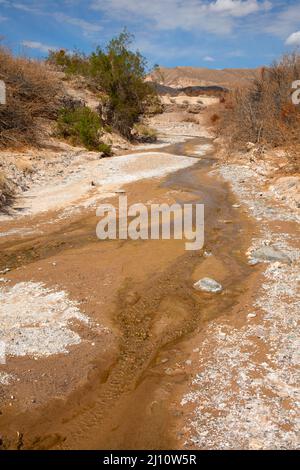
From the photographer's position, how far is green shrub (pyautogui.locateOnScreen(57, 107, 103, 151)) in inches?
609

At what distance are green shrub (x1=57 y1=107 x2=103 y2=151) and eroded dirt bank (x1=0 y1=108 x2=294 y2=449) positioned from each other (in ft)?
28.4

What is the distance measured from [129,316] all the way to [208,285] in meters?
1.22

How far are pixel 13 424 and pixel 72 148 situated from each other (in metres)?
13.2

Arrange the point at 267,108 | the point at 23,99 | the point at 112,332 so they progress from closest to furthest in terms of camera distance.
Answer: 1. the point at 112,332
2. the point at 267,108
3. the point at 23,99

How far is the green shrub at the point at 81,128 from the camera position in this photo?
50.8ft

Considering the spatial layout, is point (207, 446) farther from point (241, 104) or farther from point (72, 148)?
point (241, 104)

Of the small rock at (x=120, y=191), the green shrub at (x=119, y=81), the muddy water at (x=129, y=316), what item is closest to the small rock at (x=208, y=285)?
the muddy water at (x=129, y=316)

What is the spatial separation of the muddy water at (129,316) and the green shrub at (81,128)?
8.24m

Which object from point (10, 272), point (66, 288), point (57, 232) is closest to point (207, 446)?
point (66, 288)

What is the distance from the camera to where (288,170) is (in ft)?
35.9

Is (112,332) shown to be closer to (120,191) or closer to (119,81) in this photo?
(120,191)

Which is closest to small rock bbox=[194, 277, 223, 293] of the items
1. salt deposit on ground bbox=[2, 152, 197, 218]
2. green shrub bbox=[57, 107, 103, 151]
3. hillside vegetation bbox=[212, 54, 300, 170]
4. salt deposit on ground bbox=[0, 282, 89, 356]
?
salt deposit on ground bbox=[0, 282, 89, 356]

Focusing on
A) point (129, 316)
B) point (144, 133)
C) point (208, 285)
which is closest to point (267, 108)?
point (144, 133)

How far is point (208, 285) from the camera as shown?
17.1ft
